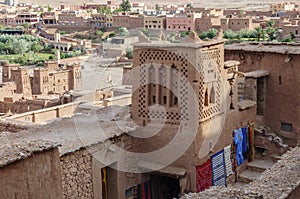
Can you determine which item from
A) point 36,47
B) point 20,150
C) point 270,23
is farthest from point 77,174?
point 270,23

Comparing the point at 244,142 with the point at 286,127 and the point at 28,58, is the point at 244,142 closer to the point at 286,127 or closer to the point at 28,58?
the point at 286,127

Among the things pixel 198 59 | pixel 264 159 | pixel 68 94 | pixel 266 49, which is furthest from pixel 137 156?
pixel 68 94

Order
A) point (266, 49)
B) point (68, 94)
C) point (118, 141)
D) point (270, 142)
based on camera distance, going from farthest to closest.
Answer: point (68, 94) < point (266, 49) < point (270, 142) < point (118, 141)

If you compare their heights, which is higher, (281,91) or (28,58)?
(281,91)

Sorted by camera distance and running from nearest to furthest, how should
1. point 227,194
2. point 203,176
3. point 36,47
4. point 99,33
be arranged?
1. point 227,194
2. point 203,176
3. point 36,47
4. point 99,33

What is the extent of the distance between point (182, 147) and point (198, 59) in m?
1.52

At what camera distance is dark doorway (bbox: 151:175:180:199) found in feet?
31.7

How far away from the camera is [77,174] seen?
8070 millimetres

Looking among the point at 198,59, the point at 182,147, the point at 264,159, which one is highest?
the point at 198,59

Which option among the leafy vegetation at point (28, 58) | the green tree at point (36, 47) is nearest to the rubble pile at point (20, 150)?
the leafy vegetation at point (28, 58)

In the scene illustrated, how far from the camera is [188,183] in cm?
901

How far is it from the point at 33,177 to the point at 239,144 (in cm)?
596

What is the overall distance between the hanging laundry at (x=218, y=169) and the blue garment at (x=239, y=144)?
0.63 meters

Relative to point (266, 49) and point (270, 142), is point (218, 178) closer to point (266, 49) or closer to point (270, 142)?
point (270, 142)
